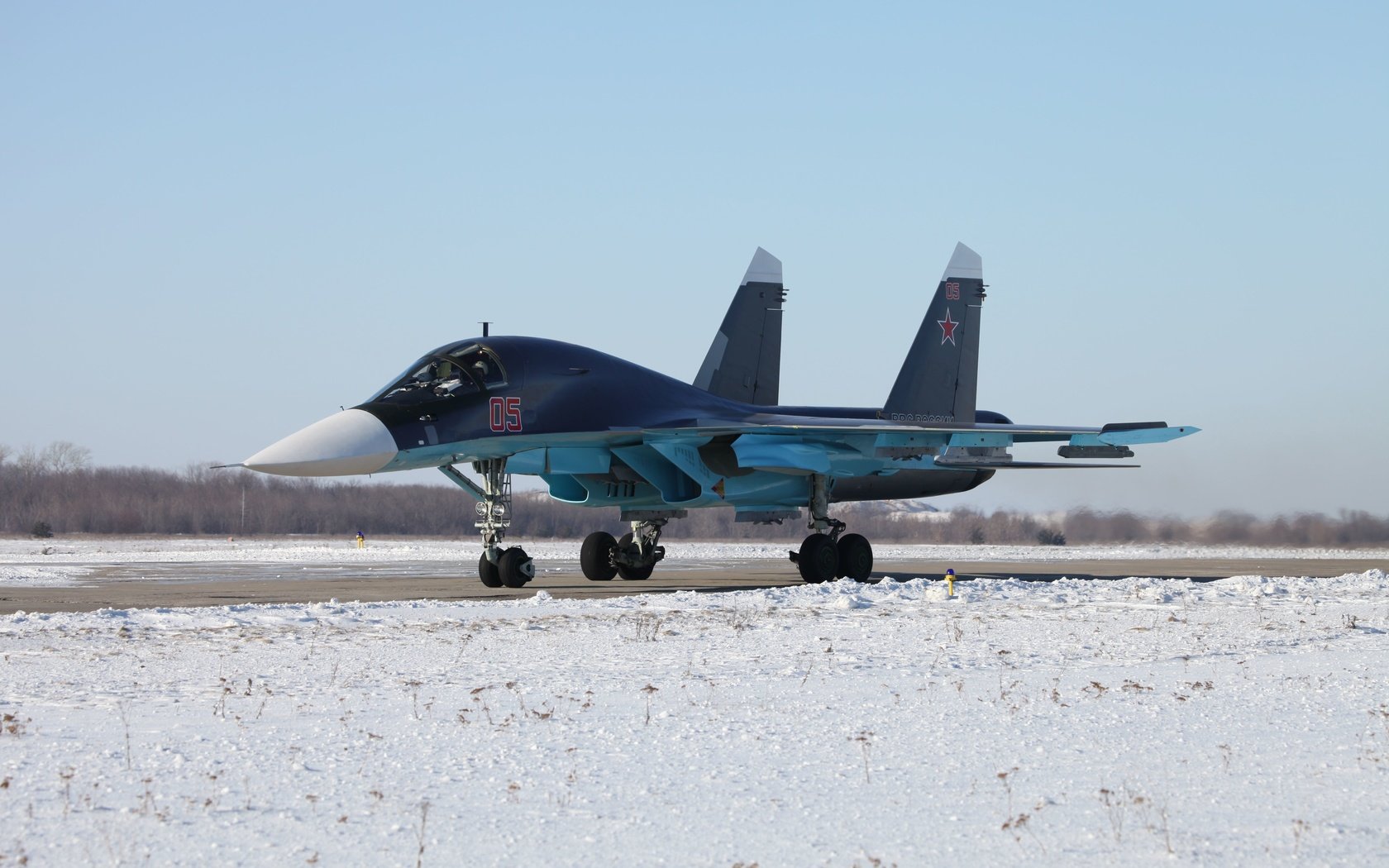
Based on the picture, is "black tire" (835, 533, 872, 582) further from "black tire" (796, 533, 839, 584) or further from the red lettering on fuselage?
the red lettering on fuselage

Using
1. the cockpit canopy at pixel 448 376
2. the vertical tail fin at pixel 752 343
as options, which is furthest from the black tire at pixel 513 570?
the vertical tail fin at pixel 752 343

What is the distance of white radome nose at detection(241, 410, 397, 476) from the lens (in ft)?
44.0

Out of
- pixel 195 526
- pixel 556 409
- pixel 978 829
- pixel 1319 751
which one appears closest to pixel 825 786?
pixel 978 829

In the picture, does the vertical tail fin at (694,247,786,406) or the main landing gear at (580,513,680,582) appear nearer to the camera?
the main landing gear at (580,513,680,582)

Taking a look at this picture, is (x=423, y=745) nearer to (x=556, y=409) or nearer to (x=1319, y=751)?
(x=1319, y=751)

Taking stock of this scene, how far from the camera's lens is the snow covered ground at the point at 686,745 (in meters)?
4.12

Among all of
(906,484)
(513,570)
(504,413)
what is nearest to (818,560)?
(906,484)

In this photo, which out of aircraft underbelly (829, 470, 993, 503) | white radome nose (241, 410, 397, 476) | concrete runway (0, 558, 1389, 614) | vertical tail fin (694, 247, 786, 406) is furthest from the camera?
vertical tail fin (694, 247, 786, 406)

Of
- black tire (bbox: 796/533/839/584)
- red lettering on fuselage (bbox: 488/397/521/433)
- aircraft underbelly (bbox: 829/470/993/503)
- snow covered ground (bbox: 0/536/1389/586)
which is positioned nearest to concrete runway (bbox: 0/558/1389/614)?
black tire (bbox: 796/533/839/584)

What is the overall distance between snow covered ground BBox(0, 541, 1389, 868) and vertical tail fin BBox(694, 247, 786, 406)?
37.3ft

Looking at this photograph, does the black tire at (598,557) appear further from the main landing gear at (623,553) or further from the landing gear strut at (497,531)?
the landing gear strut at (497,531)

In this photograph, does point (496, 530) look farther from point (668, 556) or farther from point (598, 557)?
point (668, 556)

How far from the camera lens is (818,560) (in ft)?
56.1

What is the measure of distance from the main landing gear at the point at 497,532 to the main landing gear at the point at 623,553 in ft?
7.80
